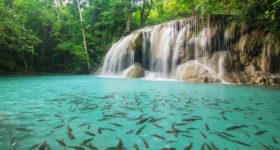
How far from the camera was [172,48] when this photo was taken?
49.3ft

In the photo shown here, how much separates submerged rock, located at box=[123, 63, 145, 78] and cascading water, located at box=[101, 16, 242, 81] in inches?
15.8

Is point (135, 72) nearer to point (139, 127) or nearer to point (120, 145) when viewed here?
point (139, 127)

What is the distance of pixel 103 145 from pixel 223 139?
1579 millimetres

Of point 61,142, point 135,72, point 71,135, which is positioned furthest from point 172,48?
point 61,142

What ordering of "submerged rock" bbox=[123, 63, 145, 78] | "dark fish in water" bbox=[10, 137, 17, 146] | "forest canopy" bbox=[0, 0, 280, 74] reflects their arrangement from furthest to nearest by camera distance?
"forest canopy" bbox=[0, 0, 280, 74], "submerged rock" bbox=[123, 63, 145, 78], "dark fish in water" bbox=[10, 137, 17, 146]

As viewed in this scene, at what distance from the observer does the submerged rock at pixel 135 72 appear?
15.8m

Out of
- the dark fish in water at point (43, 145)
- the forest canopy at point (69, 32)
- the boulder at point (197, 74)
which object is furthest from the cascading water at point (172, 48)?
the dark fish in water at point (43, 145)

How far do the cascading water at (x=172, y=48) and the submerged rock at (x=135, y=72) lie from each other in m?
0.40

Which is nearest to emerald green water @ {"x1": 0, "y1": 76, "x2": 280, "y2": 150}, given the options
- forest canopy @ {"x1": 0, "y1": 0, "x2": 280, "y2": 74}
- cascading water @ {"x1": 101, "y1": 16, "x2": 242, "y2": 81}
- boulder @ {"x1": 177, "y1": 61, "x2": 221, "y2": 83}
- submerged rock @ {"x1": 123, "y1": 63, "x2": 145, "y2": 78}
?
boulder @ {"x1": 177, "y1": 61, "x2": 221, "y2": 83}

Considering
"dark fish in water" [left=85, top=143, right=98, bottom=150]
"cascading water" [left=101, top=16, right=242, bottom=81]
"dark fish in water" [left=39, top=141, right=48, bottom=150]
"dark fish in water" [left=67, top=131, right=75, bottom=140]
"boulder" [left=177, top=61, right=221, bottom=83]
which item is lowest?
"dark fish in water" [left=39, top=141, right=48, bottom=150]

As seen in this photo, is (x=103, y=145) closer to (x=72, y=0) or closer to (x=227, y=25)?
(x=227, y=25)

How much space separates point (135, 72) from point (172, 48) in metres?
3.65

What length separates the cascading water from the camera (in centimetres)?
1339

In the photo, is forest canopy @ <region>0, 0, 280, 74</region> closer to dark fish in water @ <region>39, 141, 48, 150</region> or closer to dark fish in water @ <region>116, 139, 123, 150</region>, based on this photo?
dark fish in water @ <region>116, 139, 123, 150</region>
